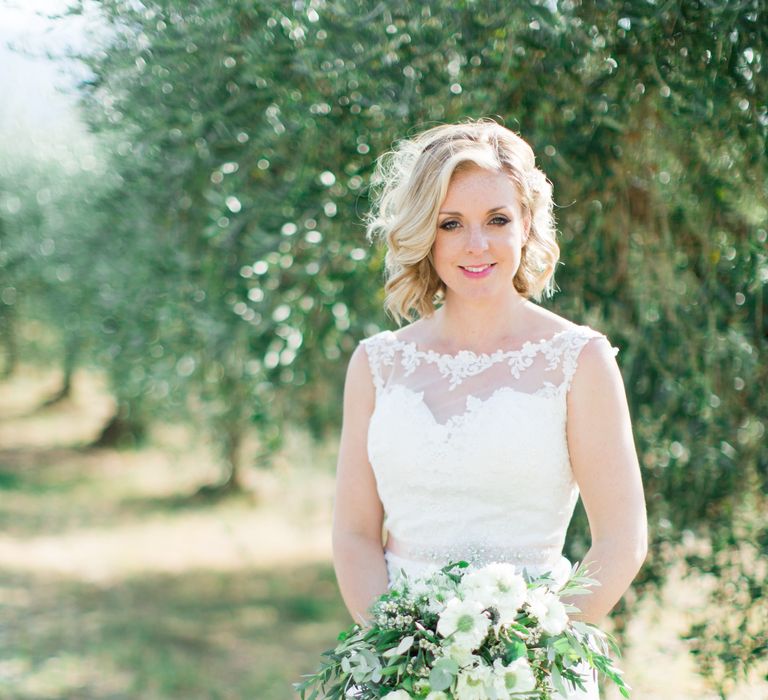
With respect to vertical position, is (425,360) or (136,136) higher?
(136,136)

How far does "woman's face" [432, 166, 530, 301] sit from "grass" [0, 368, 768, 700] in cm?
257

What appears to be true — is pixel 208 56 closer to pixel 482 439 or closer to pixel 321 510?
pixel 482 439

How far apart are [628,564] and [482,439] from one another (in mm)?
507

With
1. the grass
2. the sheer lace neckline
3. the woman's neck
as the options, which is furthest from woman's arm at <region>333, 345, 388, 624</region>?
the grass

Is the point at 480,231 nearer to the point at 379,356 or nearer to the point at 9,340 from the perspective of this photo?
the point at 379,356

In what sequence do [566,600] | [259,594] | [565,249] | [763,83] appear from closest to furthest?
1. [566,600]
2. [763,83]
3. [565,249]
4. [259,594]

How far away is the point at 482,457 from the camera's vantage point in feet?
9.23

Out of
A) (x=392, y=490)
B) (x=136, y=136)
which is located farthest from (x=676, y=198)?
(x=136, y=136)

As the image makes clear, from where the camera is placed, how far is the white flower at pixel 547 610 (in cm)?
236

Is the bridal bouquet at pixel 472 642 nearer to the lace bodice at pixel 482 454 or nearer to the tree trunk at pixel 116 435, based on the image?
the lace bodice at pixel 482 454

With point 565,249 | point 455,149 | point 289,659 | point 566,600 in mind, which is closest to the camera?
point 566,600

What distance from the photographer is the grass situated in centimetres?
770

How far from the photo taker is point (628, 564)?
2.66 meters

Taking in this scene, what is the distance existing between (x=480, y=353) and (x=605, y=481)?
55cm
